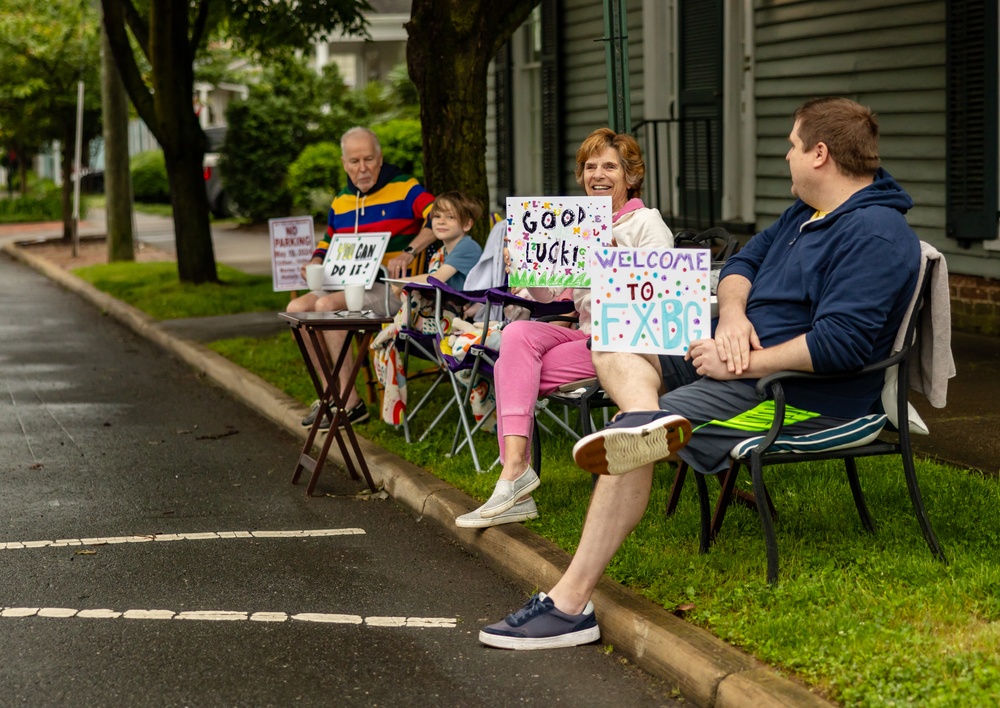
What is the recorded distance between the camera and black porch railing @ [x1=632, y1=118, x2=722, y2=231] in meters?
12.7

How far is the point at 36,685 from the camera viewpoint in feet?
A: 13.4

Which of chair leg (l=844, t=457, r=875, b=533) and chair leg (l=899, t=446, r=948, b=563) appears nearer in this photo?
chair leg (l=899, t=446, r=948, b=563)

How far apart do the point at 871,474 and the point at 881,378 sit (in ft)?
4.45

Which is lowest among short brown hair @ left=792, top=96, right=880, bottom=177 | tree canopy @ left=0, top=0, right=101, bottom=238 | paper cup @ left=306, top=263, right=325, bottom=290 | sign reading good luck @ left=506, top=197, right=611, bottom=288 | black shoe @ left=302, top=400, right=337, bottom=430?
black shoe @ left=302, top=400, right=337, bottom=430

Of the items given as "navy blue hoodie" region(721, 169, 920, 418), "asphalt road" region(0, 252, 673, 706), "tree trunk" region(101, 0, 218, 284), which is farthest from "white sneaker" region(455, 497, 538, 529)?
"tree trunk" region(101, 0, 218, 284)

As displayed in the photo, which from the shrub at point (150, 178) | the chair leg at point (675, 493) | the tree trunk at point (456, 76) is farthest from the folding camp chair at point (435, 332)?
the shrub at point (150, 178)

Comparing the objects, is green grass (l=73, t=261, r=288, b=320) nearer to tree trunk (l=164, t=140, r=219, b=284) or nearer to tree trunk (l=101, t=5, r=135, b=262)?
tree trunk (l=164, t=140, r=219, b=284)

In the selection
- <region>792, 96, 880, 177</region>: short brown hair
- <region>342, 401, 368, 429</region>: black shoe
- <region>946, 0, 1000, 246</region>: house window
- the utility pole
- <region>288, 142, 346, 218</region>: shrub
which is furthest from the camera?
<region>288, 142, 346, 218</region>: shrub

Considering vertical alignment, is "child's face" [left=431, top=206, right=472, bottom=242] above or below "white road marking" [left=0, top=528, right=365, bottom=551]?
above

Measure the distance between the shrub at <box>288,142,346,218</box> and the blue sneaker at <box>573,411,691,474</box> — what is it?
21.7 m

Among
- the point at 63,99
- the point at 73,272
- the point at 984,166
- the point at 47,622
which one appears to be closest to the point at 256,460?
the point at 47,622

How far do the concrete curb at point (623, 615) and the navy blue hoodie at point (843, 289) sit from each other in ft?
3.06

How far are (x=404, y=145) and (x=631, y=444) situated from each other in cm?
2132

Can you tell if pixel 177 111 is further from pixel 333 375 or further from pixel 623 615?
pixel 623 615
